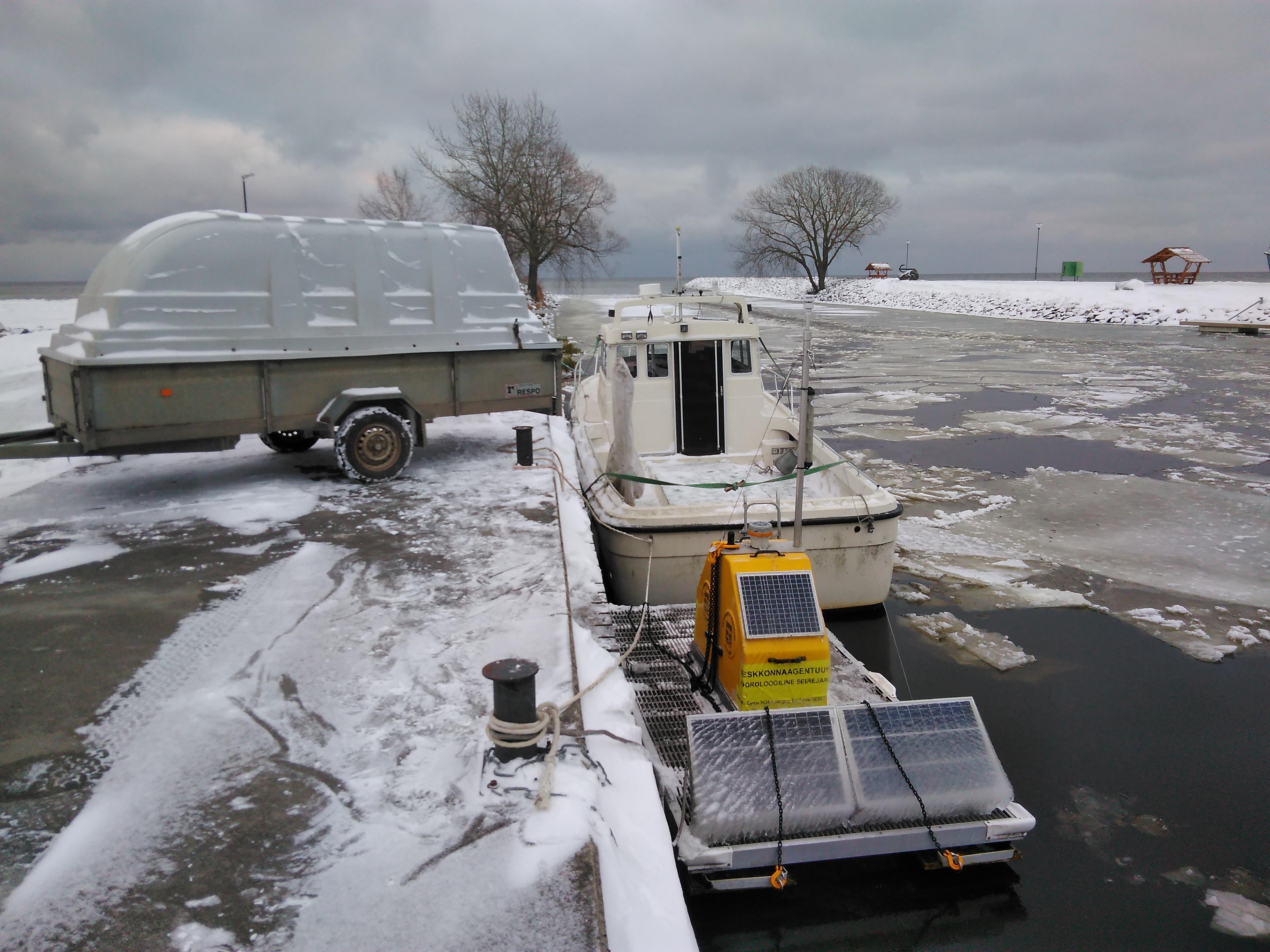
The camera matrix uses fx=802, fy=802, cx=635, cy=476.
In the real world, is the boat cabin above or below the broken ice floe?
above

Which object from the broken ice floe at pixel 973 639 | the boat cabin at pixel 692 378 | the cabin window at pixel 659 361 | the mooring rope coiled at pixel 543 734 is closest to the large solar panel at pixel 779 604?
the mooring rope coiled at pixel 543 734

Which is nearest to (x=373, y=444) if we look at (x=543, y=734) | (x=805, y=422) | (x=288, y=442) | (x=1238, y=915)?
(x=288, y=442)

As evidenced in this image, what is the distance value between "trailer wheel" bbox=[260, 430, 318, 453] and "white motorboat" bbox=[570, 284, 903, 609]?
→ 11.1ft

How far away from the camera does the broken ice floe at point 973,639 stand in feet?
22.4

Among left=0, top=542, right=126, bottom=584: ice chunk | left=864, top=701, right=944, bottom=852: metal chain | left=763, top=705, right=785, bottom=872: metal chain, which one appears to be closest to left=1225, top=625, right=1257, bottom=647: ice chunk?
left=864, top=701, right=944, bottom=852: metal chain

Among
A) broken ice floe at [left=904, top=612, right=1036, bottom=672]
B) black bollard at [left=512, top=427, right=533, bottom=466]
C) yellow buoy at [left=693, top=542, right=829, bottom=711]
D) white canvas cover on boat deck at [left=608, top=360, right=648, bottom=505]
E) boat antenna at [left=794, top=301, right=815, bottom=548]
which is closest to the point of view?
yellow buoy at [left=693, top=542, right=829, bottom=711]

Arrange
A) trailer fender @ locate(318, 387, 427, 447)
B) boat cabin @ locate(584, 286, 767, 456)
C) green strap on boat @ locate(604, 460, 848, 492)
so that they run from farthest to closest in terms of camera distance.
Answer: boat cabin @ locate(584, 286, 767, 456) < trailer fender @ locate(318, 387, 427, 447) < green strap on boat @ locate(604, 460, 848, 492)

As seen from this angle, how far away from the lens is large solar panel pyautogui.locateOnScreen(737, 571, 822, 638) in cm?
475

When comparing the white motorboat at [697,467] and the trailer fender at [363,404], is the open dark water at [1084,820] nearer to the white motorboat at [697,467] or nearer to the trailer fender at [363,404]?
the white motorboat at [697,467]

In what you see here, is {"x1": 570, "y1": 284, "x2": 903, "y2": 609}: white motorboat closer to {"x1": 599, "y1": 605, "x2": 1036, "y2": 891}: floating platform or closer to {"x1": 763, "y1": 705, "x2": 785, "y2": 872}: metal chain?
{"x1": 599, "y1": 605, "x2": 1036, "y2": 891}: floating platform

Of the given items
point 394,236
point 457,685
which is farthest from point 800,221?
point 457,685

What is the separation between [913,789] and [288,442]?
26.4ft

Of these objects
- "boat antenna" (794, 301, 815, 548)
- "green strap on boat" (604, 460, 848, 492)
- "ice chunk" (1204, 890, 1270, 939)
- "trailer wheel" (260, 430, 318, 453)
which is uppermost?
"boat antenna" (794, 301, 815, 548)

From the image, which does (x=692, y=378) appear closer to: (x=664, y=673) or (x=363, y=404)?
(x=363, y=404)
